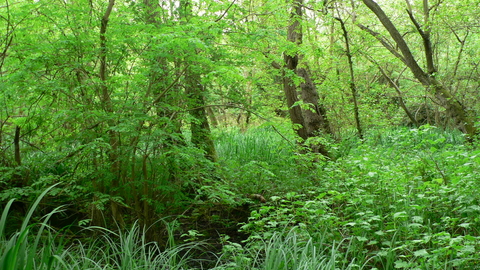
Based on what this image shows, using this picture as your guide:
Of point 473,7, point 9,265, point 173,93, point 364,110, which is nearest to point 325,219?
point 173,93

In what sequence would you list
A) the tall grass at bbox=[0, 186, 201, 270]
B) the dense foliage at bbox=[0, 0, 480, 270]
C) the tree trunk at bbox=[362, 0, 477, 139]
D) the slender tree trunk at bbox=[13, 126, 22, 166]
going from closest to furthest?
the tall grass at bbox=[0, 186, 201, 270] → the dense foliage at bbox=[0, 0, 480, 270] → the slender tree trunk at bbox=[13, 126, 22, 166] → the tree trunk at bbox=[362, 0, 477, 139]

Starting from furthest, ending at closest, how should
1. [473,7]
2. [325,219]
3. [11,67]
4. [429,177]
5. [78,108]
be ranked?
[473,7] < [429,177] < [11,67] < [78,108] < [325,219]

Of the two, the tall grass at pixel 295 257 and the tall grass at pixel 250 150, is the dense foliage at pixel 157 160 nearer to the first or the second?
the tall grass at pixel 295 257

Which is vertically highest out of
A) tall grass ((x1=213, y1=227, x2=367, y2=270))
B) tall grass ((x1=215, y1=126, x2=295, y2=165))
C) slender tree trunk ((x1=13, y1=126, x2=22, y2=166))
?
slender tree trunk ((x1=13, y1=126, x2=22, y2=166))

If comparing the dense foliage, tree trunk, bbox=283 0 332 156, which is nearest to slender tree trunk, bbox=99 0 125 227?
the dense foliage

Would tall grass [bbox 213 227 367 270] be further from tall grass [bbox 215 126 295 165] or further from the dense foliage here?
tall grass [bbox 215 126 295 165]

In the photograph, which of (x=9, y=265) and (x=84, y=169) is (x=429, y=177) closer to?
(x=84, y=169)

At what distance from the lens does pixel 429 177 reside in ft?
15.0

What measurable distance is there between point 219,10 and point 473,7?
7577 mm

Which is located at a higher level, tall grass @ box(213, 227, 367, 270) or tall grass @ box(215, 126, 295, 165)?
tall grass @ box(215, 126, 295, 165)

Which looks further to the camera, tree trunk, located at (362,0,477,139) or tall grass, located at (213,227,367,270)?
tree trunk, located at (362,0,477,139)

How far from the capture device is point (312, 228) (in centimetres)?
350

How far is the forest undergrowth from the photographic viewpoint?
2.58 metres

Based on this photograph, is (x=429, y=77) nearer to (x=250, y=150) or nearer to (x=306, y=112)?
(x=306, y=112)
